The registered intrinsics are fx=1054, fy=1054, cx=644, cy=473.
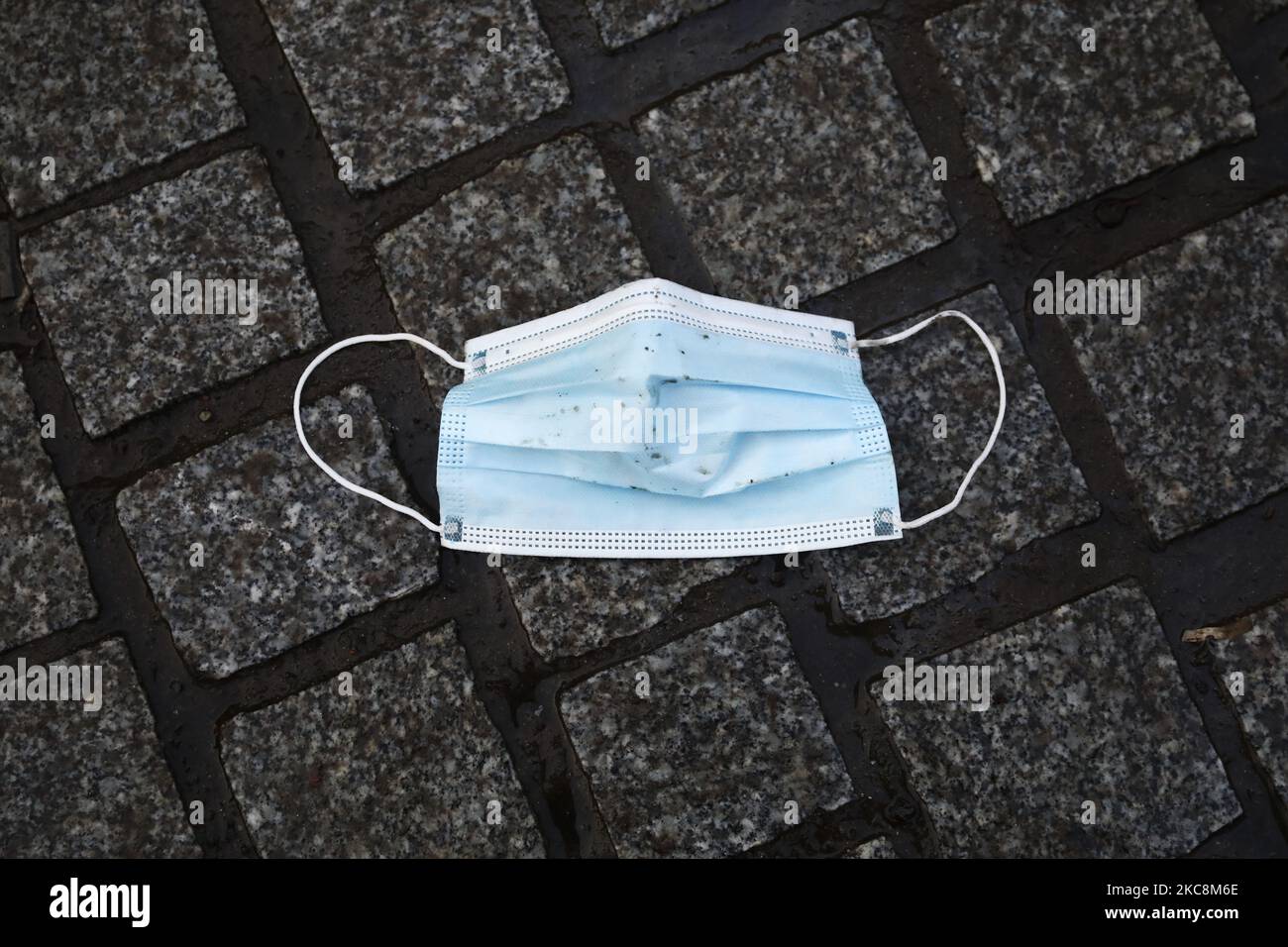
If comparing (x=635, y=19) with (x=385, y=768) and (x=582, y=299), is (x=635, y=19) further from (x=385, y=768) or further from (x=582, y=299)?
(x=385, y=768)

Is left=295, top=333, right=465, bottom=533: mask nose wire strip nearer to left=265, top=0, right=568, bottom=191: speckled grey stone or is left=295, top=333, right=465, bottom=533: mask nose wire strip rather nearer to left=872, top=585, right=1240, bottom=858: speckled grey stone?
left=265, top=0, right=568, bottom=191: speckled grey stone

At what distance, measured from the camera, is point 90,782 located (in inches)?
94.4

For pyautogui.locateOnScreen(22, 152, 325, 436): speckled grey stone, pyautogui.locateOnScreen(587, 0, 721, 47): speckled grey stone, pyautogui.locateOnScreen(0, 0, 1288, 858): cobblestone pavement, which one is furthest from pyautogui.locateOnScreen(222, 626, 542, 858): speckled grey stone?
pyautogui.locateOnScreen(587, 0, 721, 47): speckled grey stone

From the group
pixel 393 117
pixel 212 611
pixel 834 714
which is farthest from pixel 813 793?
pixel 393 117

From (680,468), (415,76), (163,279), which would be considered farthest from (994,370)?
(163,279)

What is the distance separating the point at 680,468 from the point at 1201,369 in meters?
1.25

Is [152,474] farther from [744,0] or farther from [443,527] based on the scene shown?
[744,0]

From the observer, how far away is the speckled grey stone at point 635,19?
8.29ft

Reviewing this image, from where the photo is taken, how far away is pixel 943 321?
2.47 m

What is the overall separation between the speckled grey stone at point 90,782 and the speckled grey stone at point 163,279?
65cm

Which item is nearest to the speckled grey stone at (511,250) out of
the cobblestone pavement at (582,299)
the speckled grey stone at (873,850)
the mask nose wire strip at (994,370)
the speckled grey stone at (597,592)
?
the cobblestone pavement at (582,299)

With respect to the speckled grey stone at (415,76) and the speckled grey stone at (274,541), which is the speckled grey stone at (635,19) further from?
the speckled grey stone at (274,541)

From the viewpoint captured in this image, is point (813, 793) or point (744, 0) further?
point (744, 0)
